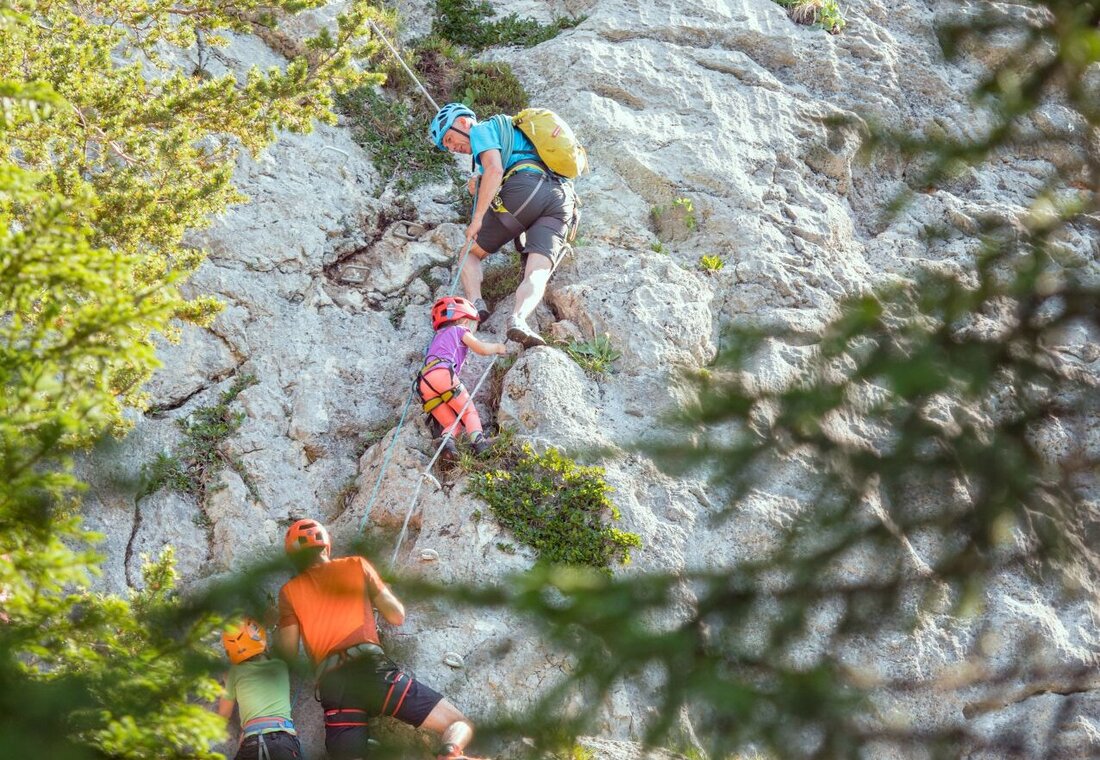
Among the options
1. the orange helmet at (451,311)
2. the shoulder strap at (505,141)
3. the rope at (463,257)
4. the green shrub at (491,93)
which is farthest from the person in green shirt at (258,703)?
the green shrub at (491,93)

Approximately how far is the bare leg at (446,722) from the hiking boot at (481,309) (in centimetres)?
396

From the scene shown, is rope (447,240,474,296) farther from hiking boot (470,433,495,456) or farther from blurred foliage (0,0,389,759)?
blurred foliage (0,0,389,759)

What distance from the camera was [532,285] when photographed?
29.1 ft

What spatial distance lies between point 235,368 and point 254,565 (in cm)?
630

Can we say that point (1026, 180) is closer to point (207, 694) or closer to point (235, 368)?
point (235, 368)

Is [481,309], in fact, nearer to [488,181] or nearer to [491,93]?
[488,181]

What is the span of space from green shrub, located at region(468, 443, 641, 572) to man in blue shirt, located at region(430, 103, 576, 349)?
1703mm

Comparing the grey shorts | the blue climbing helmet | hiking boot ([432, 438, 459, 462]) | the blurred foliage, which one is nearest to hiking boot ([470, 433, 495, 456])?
hiking boot ([432, 438, 459, 462])

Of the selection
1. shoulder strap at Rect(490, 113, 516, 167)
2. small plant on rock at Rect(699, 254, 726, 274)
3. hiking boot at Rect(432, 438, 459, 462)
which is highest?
shoulder strap at Rect(490, 113, 516, 167)

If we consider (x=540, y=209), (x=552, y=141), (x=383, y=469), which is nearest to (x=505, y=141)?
(x=552, y=141)

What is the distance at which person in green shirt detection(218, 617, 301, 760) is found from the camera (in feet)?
19.8

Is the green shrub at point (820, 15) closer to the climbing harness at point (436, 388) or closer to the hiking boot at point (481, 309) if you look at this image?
the hiking boot at point (481, 309)

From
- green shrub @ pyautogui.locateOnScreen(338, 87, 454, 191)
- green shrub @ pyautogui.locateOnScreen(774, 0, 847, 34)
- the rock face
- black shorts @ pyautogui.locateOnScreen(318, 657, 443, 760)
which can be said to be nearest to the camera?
black shorts @ pyautogui.locateOnScreen(318, 657, 443, 760)

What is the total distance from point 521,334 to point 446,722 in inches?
133
